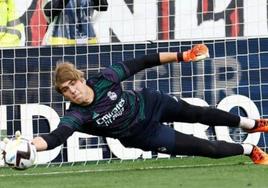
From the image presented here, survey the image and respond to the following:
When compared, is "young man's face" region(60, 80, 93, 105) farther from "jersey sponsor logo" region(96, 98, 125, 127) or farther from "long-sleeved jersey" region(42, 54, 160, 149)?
"jersey sponsor logo" region(96, 98, 125, 127)

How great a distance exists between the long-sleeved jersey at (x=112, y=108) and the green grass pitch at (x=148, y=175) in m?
0.52

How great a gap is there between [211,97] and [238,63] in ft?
1.82

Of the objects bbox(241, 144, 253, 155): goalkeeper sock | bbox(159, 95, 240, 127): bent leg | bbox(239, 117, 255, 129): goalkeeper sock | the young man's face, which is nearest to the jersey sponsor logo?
the young man's face

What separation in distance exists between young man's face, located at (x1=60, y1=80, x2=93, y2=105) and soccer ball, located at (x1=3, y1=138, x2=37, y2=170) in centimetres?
75

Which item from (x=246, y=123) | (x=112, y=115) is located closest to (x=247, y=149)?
(x=246, y=123)

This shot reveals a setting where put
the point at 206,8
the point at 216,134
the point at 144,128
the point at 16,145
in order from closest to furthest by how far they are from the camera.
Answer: the point at 16,145, the point at 144,128, the point at 216,134, the point at 206,8

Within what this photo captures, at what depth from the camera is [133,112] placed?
8125mm

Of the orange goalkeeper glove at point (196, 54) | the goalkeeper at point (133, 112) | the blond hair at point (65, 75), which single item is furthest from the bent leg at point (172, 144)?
the blond hair at point (65, 75)

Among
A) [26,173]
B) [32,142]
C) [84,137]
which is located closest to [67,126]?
[32,142]

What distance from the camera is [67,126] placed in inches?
301

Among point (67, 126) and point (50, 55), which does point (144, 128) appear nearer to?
point (67, 126)

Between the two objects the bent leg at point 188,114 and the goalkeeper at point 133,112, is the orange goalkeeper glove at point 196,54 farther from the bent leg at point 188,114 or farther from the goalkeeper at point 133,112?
the bent leg at point 188,114

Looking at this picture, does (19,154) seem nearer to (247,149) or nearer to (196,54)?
(196,54)

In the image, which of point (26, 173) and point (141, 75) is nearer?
point (26, 173)
